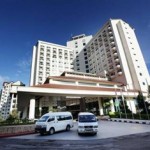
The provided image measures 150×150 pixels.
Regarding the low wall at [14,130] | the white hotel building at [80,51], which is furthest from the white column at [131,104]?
the white hotel building at [80,51]

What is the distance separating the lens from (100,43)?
216 ft

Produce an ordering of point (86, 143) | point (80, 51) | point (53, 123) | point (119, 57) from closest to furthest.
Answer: point (86, 143)
point (53, 123)
point (119, 57)
point (80, 51)

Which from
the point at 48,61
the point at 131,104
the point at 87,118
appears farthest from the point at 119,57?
the point at 87,118

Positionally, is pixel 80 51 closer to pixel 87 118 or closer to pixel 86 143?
pixel 87 118

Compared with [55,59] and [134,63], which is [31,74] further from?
[134,63]

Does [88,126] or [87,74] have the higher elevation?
[87,74]

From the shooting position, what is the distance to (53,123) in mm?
15617

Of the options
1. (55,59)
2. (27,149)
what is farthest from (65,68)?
(27,149)

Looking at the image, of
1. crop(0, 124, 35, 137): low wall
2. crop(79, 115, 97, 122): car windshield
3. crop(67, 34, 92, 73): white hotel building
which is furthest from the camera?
crop(67, 34, 92, 73): white hotel building

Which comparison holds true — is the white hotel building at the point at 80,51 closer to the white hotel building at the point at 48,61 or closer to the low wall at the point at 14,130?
the white hotel building at the point at 48,61

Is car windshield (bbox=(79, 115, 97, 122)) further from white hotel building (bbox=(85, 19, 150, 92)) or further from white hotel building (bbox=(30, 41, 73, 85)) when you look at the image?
white hotel building (bbox=(30, 41, 73, 85))

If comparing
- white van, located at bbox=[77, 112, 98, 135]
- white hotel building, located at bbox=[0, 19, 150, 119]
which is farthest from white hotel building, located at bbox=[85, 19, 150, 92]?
white van, located at bbox=[77, 112, 98, 135]

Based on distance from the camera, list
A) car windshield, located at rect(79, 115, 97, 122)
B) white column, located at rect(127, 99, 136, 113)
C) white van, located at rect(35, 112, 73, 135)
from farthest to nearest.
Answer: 1. white column, located at rect(127, 99, 136, 113)
2. white van, located at rect(35, 112, 73, 135)
3. car windshield, located at rect(79, 115, 97, 122)

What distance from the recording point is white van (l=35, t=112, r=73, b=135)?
14.7 meters
